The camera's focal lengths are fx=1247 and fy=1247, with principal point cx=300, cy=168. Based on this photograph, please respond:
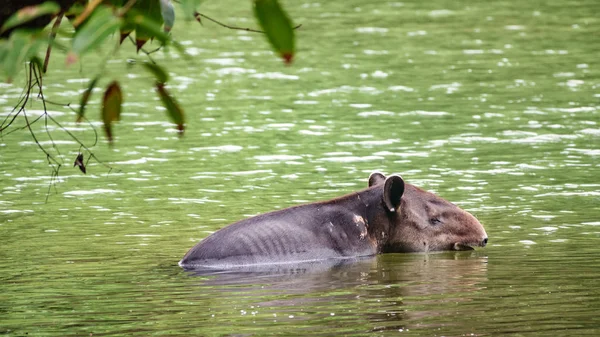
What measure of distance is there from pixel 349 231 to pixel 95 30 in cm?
770

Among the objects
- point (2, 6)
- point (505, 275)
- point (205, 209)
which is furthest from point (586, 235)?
point (2, 6)

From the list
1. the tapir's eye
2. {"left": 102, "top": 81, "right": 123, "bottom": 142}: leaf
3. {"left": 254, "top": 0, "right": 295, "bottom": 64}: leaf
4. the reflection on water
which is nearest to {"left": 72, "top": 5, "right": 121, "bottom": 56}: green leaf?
{"left": 254, "top": 0, "right": 295, "bottom": 64}: leaf

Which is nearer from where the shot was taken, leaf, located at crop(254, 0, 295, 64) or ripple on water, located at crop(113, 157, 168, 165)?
leaf, located at crop(254, 0, 295, 64)

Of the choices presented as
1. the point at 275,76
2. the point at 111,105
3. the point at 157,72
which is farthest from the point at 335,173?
the point at 157,72

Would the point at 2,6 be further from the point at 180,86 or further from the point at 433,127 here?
the point at 180,86

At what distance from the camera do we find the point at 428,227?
434 inches

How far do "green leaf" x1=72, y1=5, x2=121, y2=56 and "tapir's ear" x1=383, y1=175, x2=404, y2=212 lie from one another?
739 cm

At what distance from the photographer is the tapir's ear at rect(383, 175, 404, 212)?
10.5m

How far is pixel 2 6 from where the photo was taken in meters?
4.17

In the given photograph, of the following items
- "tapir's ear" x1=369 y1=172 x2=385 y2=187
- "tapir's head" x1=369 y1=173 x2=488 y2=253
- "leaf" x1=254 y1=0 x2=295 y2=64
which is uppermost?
"leaf" x1=254 y1=0 x2=295 y2=64

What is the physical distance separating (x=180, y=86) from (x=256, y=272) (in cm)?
1307

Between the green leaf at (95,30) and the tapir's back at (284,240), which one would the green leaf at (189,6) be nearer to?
the green leaf at (95,30)

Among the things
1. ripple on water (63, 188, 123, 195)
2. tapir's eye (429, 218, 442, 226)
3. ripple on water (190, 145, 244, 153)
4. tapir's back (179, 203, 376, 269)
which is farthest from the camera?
ripple on water (190, 145, 244, 153)

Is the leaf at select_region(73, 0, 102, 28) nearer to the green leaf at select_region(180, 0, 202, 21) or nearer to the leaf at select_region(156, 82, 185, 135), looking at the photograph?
the green leaf at select_region(180, 0, 202, 21)
